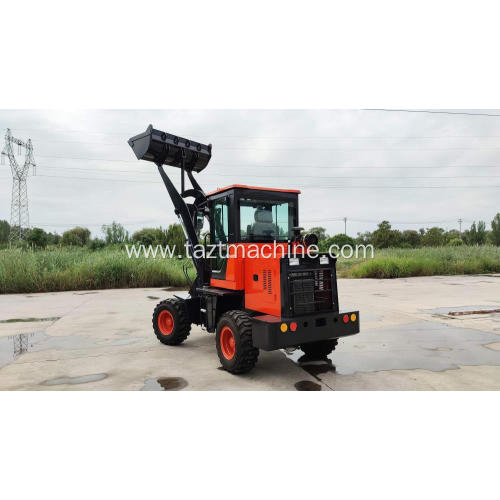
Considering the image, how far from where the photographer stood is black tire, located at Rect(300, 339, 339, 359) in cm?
509

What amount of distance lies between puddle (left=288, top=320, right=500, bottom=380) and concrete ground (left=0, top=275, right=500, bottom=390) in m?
0.01

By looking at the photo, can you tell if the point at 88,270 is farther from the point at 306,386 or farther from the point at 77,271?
the point at 306,386

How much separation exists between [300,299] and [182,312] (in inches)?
80.4

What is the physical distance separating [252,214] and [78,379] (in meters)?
2.93

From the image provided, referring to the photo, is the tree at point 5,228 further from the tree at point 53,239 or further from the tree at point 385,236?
the tree at point 385,236

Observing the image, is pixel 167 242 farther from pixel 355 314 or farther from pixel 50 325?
pixel 355 314

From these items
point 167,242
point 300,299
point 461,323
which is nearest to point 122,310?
point 300,299

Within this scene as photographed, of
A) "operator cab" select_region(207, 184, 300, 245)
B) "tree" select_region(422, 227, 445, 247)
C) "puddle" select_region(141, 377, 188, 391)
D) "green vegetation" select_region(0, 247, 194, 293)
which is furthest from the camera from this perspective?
"tree" select_region(422, 227, 445, 247)

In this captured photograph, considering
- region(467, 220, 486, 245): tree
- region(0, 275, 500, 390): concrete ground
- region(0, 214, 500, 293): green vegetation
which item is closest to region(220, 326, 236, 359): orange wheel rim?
region(0, 275, 500, 390): concrete ground

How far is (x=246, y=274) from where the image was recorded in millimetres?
5008

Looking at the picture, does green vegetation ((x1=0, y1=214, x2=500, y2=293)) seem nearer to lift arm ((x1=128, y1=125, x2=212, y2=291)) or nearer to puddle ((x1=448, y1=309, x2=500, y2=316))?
lift arm ((x1=128, y1=125, x2=212, y2=291))

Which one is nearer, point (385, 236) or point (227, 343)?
point (227, 343)

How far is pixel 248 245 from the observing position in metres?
5.04

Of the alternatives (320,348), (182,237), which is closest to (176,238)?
(182,237)
